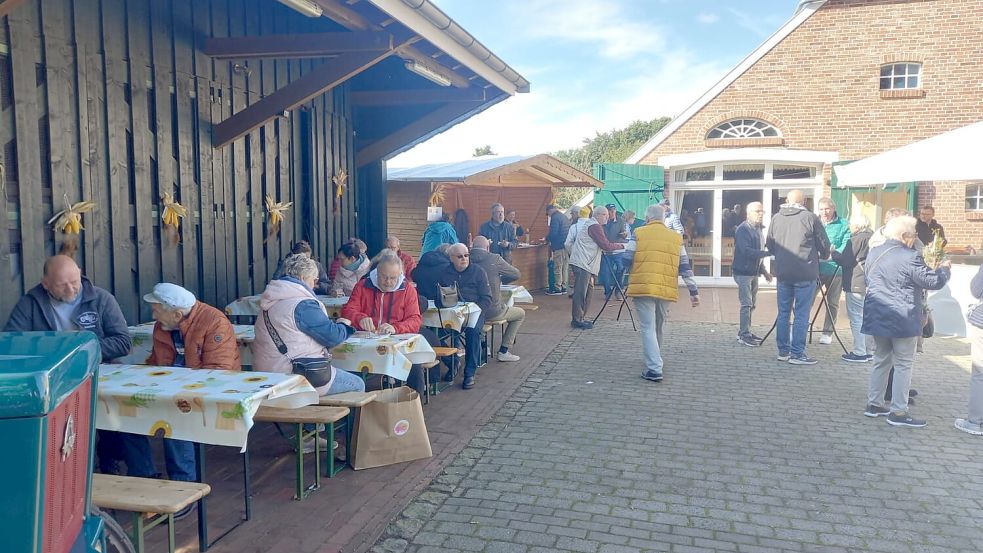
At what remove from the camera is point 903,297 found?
5520mm

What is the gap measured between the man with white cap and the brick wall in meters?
13.0

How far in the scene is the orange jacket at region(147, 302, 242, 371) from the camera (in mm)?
4285

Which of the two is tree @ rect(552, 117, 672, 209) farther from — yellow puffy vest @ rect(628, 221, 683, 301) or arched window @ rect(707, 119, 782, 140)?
yellow puffy vest @ rect(628, 221, 683, 301)

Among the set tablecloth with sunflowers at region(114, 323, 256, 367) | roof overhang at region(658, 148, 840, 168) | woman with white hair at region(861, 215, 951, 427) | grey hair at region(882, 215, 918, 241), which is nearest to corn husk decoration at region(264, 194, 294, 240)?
tablecloth with sunflowers at region(114, 323, 256, 367)

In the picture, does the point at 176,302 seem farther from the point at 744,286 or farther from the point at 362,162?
the point at 744,286

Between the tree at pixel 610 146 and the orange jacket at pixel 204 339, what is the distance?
3550 cm

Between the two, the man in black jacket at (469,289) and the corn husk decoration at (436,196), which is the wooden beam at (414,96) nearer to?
the man in black jacket at (469,289)

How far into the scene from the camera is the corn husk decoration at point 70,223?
5117 mm

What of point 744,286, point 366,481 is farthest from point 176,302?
point 744,286

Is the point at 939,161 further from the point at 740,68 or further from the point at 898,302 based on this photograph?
the point at 740,68

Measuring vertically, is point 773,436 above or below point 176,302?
below

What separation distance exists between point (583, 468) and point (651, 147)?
11747 millimetres

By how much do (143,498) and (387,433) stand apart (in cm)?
180

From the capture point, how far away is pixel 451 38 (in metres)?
6.36
